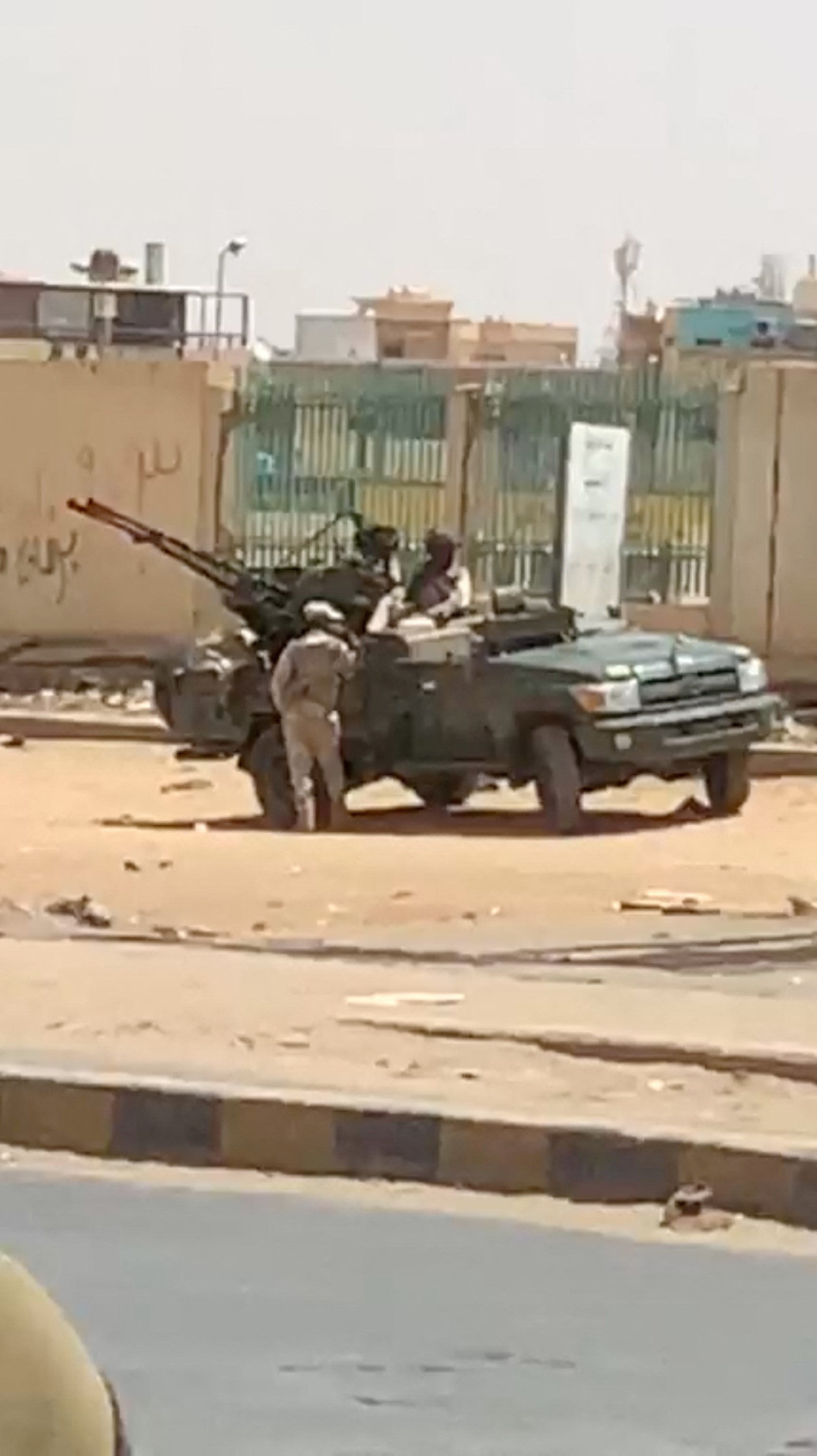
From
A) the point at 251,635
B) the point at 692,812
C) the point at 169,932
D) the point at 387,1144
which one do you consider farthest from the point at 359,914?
the point at 387,1144

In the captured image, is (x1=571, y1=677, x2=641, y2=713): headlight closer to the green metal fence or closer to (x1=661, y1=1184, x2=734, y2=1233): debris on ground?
the green metal fence

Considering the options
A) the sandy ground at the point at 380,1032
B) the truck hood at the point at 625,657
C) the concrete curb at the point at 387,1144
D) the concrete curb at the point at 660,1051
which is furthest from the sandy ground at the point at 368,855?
the concrete curb at the point at 387,1144

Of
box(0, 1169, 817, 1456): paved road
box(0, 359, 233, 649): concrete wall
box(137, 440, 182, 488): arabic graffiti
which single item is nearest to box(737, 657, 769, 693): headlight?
box(0, 359, 233, 649): concrete wall

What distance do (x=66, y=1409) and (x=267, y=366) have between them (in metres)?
30.4

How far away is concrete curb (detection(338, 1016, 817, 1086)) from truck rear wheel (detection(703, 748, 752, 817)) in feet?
32.1

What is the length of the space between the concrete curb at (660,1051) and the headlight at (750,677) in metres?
9.83

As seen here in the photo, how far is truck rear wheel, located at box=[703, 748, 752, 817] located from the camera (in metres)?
19.9

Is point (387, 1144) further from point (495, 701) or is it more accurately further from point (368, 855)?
point (495, 701)

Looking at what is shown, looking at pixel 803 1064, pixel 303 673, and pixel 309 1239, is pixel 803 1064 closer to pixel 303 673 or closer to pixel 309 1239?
pixel 309 1239

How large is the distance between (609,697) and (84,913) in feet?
16.6

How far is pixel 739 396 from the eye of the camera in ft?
88.9

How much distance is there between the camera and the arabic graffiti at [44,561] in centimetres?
2898

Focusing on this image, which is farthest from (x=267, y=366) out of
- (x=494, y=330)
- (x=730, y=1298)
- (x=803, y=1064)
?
(x=494, y=330)

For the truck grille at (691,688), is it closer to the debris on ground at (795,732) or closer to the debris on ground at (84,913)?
the debris on ground at (795,732)
